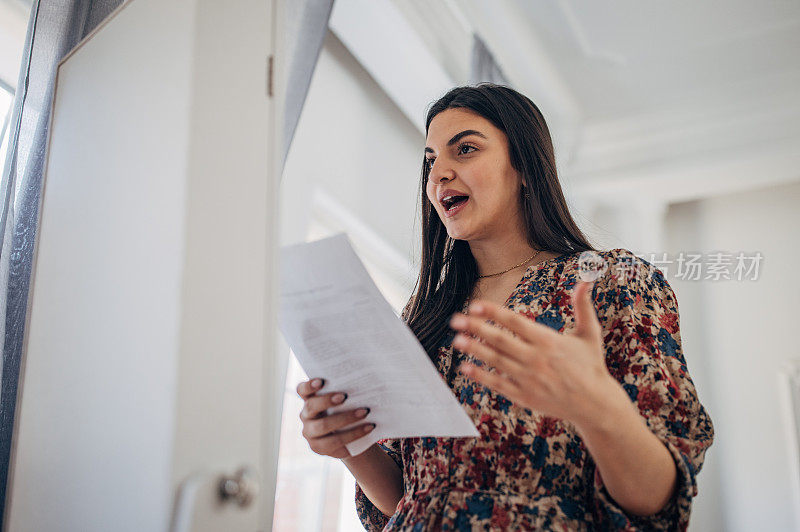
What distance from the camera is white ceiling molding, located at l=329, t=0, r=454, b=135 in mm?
2238

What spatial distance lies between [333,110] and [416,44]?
0.41 m

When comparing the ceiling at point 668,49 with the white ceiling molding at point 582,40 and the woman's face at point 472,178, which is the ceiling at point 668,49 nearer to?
the white ceiling molding at point 582,40

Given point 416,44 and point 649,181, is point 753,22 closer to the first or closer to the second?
point 649,181

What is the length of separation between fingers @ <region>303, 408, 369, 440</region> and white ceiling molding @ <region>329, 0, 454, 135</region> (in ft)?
4.99

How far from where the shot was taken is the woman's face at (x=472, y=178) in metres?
1.18

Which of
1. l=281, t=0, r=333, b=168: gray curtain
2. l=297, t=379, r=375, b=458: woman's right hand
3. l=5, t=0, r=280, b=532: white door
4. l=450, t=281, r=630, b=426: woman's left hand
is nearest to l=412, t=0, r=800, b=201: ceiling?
l=281, t=0, r=333, b=168: gray curtain

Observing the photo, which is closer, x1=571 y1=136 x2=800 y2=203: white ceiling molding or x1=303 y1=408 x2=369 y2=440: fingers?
x1=303 y1=408 x2=369 y2=440: fingers

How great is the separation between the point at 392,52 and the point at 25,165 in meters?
1.59

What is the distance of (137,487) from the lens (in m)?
0.69

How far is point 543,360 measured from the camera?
67cm

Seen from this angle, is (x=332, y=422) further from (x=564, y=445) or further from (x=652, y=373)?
(x=652, y=373)

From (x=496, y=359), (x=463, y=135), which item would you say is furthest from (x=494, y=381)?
(x=463, y=135)

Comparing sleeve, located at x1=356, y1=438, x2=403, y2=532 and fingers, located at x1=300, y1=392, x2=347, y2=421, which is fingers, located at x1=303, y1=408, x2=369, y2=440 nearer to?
fingers, located at x1=300, y1=392, x2=347, y2=421

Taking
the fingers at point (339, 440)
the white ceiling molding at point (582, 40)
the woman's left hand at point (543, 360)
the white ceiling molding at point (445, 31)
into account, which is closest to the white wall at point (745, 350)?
the white ceiling molding at point (582, 40)
